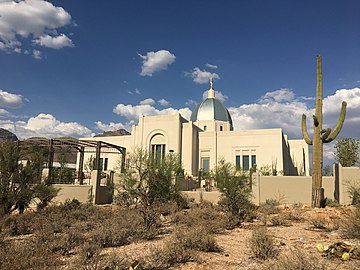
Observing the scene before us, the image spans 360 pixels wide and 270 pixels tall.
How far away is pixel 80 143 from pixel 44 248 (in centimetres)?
2076

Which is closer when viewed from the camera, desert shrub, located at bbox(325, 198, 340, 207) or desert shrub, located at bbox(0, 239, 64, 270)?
desert shrub, located at bbox(0, 239, 64, 270)

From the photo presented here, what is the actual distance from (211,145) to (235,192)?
23.3 meters

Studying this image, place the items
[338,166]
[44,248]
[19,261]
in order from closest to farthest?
[19,261] → [44,248] → [338,166]

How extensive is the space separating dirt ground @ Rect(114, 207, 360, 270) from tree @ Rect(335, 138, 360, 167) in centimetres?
1576

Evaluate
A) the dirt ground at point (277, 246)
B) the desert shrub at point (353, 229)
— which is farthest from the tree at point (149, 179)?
the desert shrub at point (353, 229)

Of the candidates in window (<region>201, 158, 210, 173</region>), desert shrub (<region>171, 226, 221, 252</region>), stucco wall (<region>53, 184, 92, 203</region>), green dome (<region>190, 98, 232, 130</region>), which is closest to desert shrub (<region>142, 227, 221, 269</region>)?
desert shrub (<region>171, 226, 221, 252</region>)

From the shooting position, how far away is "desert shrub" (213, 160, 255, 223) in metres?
13.4

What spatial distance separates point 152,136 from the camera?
37.8 meters

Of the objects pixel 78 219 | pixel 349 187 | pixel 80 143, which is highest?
pixel 80 143

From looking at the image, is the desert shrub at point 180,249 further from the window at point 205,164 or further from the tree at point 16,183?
the window at point 205,164

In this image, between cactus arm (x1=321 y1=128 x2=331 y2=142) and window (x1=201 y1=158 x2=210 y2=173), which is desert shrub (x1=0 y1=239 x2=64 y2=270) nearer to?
cactus arm (x1=321 y1=128 x2=331 y2=142)

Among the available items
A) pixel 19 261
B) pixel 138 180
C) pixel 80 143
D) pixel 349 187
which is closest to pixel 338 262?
pixel 19 261

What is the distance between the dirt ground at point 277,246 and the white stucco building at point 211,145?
21989 mm

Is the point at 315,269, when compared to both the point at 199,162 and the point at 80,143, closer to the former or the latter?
the point at 80,143
